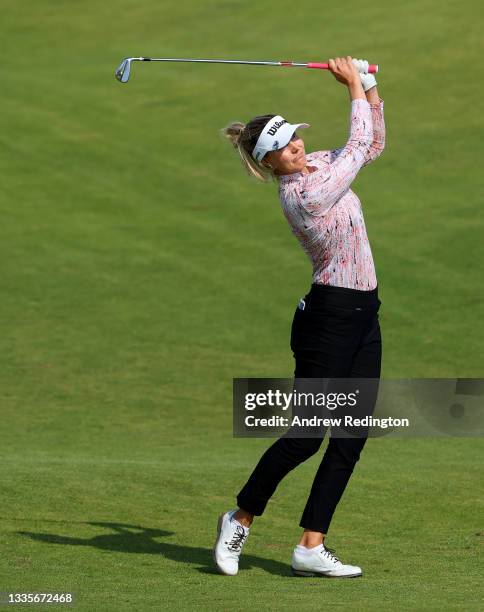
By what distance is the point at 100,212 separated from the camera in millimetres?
19844

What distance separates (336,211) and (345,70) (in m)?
0.72

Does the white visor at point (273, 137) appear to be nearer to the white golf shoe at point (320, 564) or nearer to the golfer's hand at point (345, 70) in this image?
the golfer's hand at point (345, 70)

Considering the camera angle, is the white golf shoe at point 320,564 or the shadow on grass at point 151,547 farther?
the shadow on grass at point 151,547

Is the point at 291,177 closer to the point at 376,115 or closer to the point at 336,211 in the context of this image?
the point at 336,211

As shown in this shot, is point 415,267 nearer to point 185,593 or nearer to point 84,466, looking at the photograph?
point 84,466

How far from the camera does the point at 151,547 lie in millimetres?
6758

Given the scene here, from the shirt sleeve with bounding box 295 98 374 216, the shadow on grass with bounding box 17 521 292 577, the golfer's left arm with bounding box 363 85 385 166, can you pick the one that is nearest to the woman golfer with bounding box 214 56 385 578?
the shirt sleeve with bounding box 295 98 374 216

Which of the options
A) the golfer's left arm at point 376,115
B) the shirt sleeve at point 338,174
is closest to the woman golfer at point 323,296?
the shirt sleeve at point 338,174

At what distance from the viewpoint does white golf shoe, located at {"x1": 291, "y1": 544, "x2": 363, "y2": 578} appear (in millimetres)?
6090

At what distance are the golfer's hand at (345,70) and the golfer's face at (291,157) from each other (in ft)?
1.27

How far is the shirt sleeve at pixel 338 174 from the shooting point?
5949 millimetres

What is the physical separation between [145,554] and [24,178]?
1575 cm

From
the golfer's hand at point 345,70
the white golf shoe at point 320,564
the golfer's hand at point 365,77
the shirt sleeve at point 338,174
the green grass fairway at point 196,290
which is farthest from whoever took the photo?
→ the green grass fairway at point 196,290

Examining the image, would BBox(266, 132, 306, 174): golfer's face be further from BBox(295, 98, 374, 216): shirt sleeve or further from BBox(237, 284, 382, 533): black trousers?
BBox(237, 284, 382, 533): black trousers
